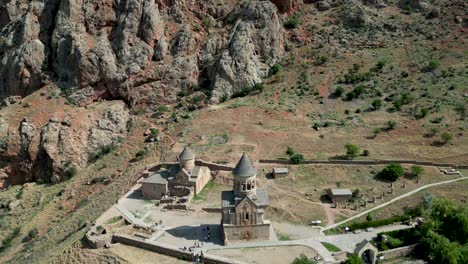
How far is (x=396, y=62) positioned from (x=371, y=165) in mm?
26814

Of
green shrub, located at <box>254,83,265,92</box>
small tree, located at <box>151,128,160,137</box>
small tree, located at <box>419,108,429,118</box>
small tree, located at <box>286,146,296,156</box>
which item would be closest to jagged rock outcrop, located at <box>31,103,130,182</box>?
small tree, located at <box>151,128,160,137</box>

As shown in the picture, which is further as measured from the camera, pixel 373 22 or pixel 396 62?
pixel 373 22

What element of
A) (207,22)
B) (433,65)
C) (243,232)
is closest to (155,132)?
(207,22)

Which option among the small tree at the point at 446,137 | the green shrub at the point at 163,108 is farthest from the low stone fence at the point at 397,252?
the green shrub at the point at 163,108

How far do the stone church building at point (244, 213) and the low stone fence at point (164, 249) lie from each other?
2.72 m

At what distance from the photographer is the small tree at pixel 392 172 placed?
1950 inches

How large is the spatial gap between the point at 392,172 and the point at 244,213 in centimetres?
1792

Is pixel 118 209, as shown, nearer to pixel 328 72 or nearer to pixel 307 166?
pixel 307 166

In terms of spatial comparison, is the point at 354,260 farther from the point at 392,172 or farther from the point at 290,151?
the point at 290,151

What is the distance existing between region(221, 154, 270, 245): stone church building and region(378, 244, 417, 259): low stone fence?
30.0ft

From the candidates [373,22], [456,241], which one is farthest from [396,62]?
[456,241]

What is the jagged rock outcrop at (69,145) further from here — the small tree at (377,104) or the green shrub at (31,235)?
the small tree at (377,104)

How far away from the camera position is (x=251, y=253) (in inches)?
1513

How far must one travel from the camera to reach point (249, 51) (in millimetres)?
73562
